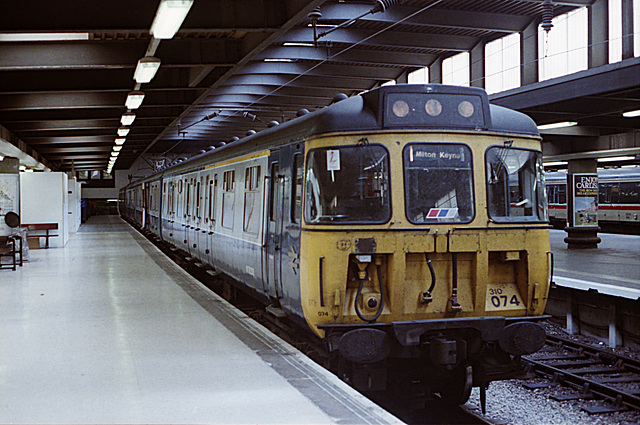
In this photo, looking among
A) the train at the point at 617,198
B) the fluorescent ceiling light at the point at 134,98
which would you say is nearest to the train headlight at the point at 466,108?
the fluorescent ceiling light at the point at 134,98

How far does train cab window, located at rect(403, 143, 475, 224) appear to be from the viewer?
682 centimetres

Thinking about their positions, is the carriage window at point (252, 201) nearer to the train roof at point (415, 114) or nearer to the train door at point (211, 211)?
the train roof at point (415, 114)

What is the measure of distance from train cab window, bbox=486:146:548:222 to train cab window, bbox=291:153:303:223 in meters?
1.97

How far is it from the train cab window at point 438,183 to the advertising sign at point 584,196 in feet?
48.4

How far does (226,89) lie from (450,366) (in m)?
23.9

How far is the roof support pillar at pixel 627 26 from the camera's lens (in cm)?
1920

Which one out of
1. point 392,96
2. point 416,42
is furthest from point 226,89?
point 392,96

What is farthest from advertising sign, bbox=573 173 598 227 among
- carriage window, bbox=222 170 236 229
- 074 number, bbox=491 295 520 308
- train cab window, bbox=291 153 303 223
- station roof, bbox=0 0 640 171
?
train cab window, bbox=291 153 303 223

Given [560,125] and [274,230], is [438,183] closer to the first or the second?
[274,230]

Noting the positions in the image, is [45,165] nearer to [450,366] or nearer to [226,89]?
[226,89]

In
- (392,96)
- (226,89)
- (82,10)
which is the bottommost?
(392,96)

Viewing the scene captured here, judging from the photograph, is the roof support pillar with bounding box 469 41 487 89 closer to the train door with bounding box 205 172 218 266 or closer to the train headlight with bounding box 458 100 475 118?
the train door with bounding box 205 172 218 266

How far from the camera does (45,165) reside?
3216 cm

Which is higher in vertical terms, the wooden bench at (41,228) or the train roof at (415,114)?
the train roof at (415,114)
